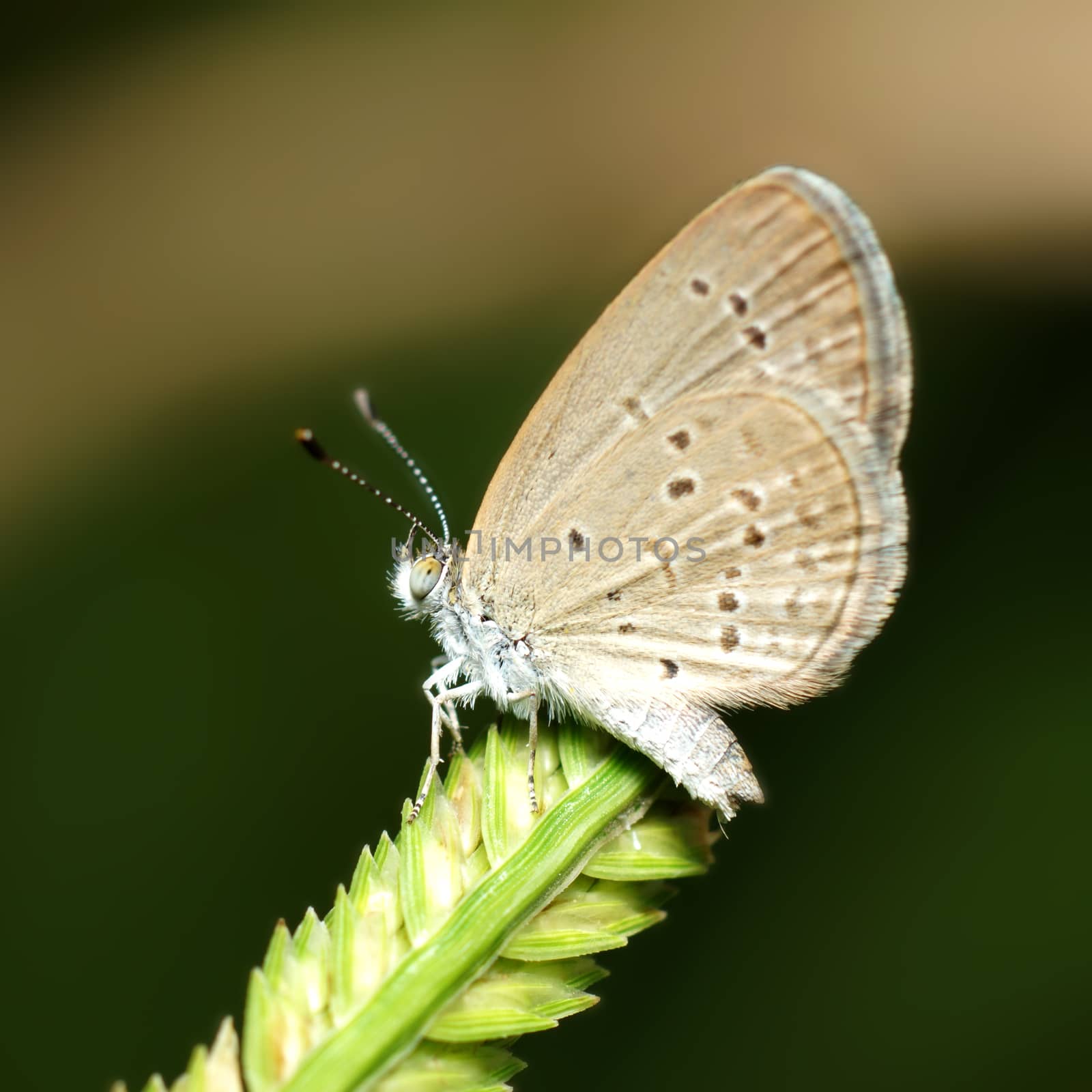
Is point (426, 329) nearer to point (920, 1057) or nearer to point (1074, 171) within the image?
point (1074, 171)

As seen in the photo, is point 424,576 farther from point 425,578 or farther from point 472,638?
point 472,638

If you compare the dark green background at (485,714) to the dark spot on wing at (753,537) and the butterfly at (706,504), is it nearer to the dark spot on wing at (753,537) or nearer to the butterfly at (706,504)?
the butterfly at (706,504)

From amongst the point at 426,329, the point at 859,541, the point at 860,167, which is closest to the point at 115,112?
the point at 426,329

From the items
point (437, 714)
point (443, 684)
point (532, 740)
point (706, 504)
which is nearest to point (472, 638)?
point (443, 684)

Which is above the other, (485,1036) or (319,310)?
(319,310)

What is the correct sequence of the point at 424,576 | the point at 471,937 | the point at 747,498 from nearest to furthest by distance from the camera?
the point at 471,937 < the point at 747,498 < the point at 424,576

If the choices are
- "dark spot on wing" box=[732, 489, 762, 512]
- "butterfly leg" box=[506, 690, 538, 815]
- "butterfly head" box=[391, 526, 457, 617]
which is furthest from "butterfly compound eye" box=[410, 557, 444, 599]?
"dark spot on wing" box=[732, 489, 762, 512]
